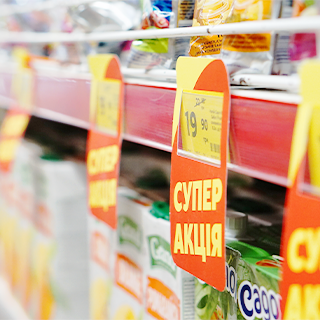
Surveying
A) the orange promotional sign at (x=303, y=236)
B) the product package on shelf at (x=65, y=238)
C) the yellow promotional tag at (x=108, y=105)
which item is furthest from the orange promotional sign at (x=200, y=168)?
the product package on shelf at (x=65, y=238)

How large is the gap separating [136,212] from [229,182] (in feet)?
0.78

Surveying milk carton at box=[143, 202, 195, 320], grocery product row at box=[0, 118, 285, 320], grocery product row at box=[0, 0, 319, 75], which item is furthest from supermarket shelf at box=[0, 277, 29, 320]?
grocery product row at box=[0, 0, 319, 75]

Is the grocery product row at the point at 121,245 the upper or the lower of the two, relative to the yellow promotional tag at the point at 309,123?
lower

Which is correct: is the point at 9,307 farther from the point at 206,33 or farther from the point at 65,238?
the point at 206,33

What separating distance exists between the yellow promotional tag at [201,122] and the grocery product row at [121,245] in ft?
0.54

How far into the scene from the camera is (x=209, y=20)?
0.59m

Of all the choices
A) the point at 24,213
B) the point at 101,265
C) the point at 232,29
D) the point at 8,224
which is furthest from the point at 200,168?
the point at 8,224

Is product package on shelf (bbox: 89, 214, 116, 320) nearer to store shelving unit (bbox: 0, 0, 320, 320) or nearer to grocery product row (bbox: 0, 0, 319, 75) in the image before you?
store shelving unit (bbox: 0, 0, 320, 320)

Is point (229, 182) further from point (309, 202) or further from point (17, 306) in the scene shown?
point (17, 306)

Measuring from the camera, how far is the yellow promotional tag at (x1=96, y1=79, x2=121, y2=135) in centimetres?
79

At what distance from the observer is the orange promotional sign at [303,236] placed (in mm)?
375

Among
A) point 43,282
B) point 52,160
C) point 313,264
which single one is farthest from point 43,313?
point 313,264

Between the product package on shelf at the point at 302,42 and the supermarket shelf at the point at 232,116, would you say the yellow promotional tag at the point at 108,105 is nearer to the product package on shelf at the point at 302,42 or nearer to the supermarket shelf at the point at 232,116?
the supermarket shelf at the point at 232,116

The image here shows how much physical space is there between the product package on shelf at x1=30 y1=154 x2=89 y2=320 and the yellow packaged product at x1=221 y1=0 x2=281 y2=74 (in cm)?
70
